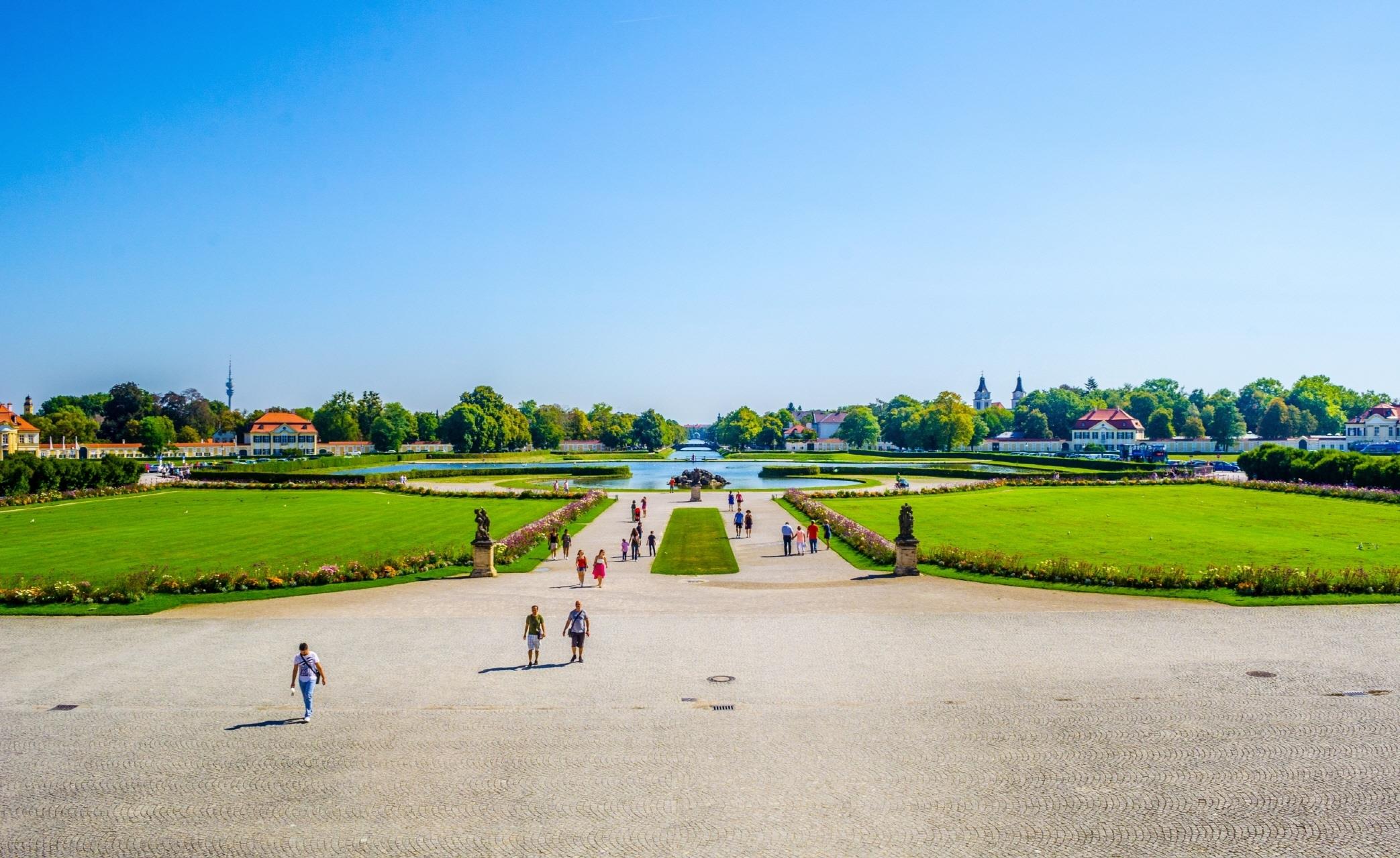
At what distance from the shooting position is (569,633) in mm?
17641

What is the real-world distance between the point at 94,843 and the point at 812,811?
8.37m

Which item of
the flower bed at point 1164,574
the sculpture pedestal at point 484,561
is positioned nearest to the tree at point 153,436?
the sculpture pedestal at point 484,561

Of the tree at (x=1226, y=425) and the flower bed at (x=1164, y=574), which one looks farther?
the tree at (x=1226, y=425)

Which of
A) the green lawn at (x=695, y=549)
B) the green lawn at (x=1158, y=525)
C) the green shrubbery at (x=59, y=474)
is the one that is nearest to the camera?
the green lawn at (x=695, y=549)

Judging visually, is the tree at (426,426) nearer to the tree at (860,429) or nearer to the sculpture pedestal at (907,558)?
the tree at (860,429)

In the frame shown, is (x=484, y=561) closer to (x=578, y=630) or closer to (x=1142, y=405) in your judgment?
(x=578, y=630)

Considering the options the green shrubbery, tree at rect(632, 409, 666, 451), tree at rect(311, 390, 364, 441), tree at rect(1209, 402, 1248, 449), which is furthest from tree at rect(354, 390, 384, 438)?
tree at rect(1209, 402, 1248, 449)

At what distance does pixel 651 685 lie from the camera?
15883mm

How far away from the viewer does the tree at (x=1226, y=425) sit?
14975 cm

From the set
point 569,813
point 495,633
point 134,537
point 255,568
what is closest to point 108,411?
point 134,537

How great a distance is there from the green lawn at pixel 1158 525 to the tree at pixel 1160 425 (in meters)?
97.9

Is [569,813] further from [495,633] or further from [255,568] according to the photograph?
[255,568]

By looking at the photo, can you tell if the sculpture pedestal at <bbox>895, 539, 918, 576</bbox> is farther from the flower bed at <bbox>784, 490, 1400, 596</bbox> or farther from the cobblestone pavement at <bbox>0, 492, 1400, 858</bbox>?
the cobblestone pavement at <bbox>0, 492, 1400, 858</bbox>

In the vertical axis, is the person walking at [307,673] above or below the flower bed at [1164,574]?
above
